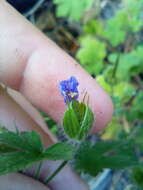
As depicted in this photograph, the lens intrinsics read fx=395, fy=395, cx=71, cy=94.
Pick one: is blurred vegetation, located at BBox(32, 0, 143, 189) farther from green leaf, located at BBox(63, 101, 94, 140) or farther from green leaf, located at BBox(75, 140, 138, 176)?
green leaf, located at BBox(63, 101, 94, 140)

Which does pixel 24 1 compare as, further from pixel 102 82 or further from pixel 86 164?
pixel 86 164

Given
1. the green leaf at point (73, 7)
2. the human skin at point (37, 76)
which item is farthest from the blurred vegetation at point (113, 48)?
the human skin at point (37, 76)

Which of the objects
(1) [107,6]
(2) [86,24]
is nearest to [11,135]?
(2) [86,24]

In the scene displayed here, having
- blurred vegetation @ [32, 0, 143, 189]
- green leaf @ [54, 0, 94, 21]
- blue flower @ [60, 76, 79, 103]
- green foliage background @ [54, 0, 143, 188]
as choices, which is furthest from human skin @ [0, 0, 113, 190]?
green leaf @ [54, 0, 94, 21]

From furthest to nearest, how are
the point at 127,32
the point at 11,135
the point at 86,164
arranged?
the point at 127,32 < the point at 86,164 < the point at 11,135

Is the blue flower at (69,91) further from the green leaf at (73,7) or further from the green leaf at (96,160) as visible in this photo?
→ the green leaf at (73,7)
